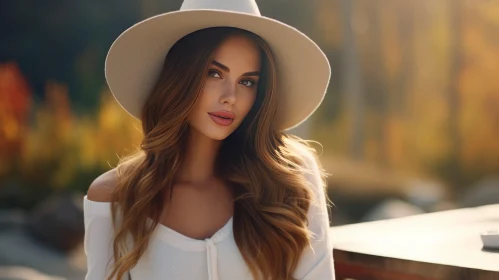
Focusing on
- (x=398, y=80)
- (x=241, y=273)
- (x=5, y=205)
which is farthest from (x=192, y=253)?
(x=398, y=80)

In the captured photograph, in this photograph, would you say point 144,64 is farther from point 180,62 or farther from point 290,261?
point 290,261

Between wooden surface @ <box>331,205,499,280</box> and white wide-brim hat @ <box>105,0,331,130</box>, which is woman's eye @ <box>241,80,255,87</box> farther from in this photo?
wooden surface @ <box>331,205,499,280</box>

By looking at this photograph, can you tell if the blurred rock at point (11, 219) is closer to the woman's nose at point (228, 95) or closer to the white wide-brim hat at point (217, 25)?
the white wide-brim hat at point (217, 25)

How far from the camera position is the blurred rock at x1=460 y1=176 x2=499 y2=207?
789 cm

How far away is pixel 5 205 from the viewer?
6.57 m

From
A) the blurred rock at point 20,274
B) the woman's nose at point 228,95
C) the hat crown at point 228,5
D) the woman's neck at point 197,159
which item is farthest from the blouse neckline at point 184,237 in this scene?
the blurred rock at point 20,274

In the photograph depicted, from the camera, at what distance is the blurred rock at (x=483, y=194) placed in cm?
789

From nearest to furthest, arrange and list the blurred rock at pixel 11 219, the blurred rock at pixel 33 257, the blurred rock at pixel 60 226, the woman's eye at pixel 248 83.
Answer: the woman's eye at pixel 248 83 < the blurred rock at pixel 33 257 < the blurred rock at pixel 60 226 < the blurred rock at pixel 11 219

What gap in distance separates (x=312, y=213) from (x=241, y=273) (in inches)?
10.4

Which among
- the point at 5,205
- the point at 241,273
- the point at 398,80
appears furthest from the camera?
the point at 398,80

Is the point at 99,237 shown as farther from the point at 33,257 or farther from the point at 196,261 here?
the point at 33,257

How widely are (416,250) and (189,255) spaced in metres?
0.60

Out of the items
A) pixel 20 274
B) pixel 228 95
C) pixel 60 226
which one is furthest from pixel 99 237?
pixel 60 226

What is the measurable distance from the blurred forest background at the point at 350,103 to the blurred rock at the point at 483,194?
0.09 feet
